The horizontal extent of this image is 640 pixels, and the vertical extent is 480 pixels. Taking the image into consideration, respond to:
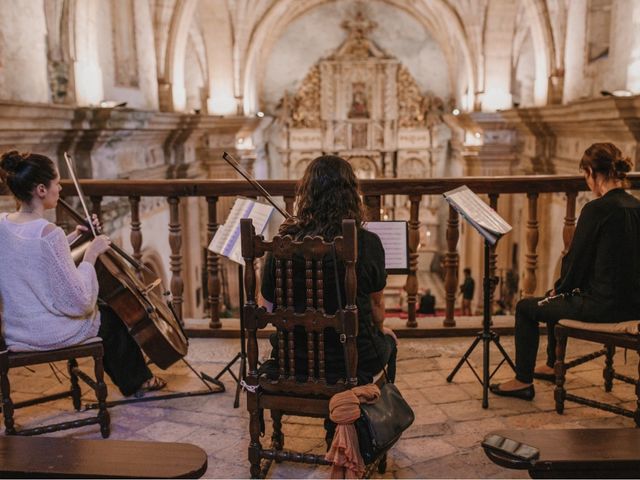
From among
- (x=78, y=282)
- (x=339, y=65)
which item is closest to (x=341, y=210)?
(x=78, y=282)

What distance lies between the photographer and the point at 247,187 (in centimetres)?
484

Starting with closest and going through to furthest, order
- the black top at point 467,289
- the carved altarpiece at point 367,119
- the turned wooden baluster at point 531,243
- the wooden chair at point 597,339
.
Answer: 1. the wooden chair at point 597,339
2. the turned wooden baluster at point 531,243
3. the black top at point 467,289
4. the carved altarpiece at point 367,119

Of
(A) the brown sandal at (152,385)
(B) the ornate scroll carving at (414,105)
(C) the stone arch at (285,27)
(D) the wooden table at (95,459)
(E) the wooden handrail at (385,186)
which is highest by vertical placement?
(C) the stone arch at (285,27)

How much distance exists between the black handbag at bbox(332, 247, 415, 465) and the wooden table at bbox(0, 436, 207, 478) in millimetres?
752

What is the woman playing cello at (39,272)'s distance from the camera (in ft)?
11.0

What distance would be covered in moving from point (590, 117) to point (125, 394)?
783cm

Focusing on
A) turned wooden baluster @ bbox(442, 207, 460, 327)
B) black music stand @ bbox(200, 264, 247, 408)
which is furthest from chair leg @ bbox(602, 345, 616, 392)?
black music stand @ bbox(200, 264, 247, 408)

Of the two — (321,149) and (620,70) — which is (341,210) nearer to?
(620,70)

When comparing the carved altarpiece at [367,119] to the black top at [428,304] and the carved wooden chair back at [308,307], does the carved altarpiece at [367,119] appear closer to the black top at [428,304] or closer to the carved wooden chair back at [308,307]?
the black top at [428,304]

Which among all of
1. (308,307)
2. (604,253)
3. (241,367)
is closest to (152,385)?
(241,367)

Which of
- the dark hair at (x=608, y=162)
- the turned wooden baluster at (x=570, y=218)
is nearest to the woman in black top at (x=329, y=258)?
the dark hair at (x=608, y=162)

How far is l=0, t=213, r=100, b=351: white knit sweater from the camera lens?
333 centimetres

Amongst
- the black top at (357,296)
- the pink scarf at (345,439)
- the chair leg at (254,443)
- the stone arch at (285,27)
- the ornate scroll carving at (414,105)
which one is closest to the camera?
the pink scarf at (345,439)

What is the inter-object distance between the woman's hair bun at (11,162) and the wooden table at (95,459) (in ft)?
4.67
